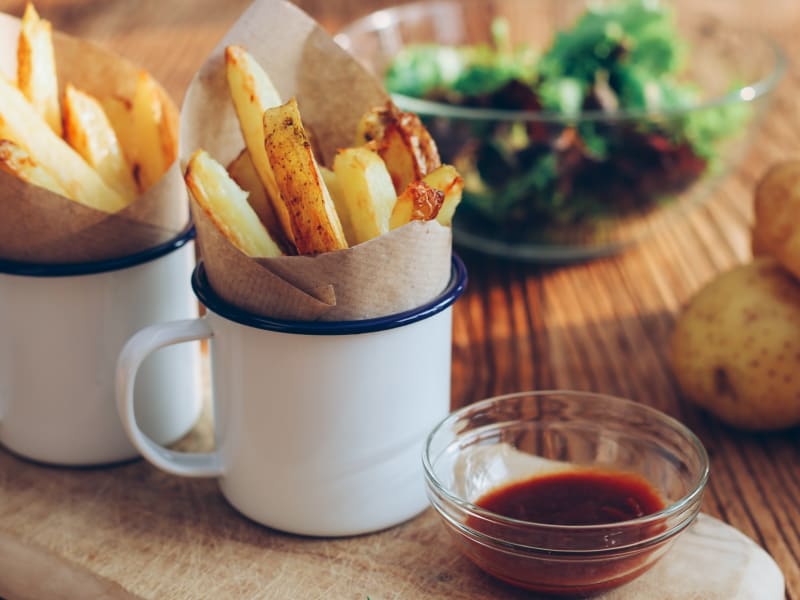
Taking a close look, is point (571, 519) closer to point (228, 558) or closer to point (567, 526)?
point (567, 526)

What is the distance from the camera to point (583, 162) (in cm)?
153

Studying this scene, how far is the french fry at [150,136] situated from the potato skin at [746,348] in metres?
0.60

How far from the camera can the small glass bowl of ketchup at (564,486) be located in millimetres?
824

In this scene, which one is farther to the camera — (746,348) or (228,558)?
(746,348)

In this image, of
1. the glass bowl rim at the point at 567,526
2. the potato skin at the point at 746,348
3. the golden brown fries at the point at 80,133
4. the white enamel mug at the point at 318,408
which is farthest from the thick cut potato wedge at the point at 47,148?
the potato skin at the point at 746,348

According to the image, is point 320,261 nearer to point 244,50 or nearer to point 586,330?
point 244,50

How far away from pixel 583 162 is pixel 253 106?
2.49 feet

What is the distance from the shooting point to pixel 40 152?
0.92m

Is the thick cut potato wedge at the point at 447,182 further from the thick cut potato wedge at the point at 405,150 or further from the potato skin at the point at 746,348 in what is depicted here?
the potato skin at the point at 746,348

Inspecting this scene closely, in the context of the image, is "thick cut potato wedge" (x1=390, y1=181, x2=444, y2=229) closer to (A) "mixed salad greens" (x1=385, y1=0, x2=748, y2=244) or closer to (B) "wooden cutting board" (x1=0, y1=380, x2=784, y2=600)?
(B) "wooden cutting board" (x1=0, y1=380, x2=784, y2=600)

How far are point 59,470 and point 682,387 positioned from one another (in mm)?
676

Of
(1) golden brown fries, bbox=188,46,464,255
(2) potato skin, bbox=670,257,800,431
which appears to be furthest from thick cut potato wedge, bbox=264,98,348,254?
(2) potato skin, bbox=670,257,800,431

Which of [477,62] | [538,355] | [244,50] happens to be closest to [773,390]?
[538,355]

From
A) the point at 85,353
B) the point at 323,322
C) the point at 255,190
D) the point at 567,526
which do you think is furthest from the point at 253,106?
the point at 567,526
